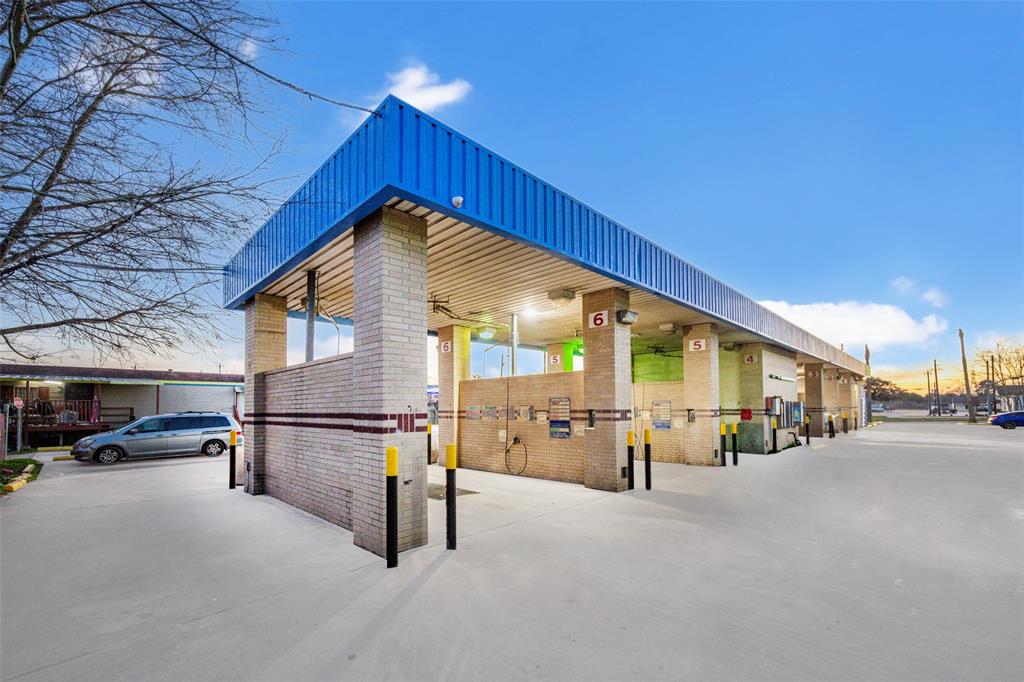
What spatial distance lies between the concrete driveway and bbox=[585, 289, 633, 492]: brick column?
1222mm

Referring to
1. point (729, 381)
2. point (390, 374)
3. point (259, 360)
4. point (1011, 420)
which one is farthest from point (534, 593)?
point (1011, 420)

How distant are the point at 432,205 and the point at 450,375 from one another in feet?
28.8

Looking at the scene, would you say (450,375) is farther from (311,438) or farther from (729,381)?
(729,381)

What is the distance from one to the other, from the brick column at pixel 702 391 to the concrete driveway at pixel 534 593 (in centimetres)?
537

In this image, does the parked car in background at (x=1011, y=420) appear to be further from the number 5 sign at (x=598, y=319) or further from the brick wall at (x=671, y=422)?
the number 5 sign at (x=598, y=319)

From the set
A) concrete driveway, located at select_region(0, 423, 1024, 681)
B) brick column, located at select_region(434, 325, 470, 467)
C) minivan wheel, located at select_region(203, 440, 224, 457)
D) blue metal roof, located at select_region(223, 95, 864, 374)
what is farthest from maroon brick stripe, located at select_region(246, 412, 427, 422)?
minivan wheel, located at select_region(203, 440, 224, 457)

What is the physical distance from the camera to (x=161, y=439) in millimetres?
15570

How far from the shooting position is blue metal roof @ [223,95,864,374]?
5359 millimetres

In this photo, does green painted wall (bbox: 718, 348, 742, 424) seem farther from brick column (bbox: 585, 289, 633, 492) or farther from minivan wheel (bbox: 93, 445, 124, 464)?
minivan wheel (bbox: 93, 445, 124, 464)

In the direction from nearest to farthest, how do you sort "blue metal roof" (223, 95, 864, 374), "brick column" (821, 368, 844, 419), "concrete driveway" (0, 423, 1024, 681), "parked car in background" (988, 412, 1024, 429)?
"concrete driveway" (0, 423, 1024, 681)
"blue metal roof" (223, 95, 864, 374)
"brick column" (821, 368, 844, 419)
"parked car in background" (988, 412, 1024, 429)

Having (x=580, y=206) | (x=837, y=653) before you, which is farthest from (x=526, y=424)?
(x=837, y=653)

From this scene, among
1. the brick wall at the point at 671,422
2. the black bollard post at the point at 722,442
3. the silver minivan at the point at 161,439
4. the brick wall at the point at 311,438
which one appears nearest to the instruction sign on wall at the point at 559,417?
the brick wall at the point at 671,422

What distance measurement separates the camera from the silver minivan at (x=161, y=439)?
14664 millimetres

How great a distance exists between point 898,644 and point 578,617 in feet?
7.22
